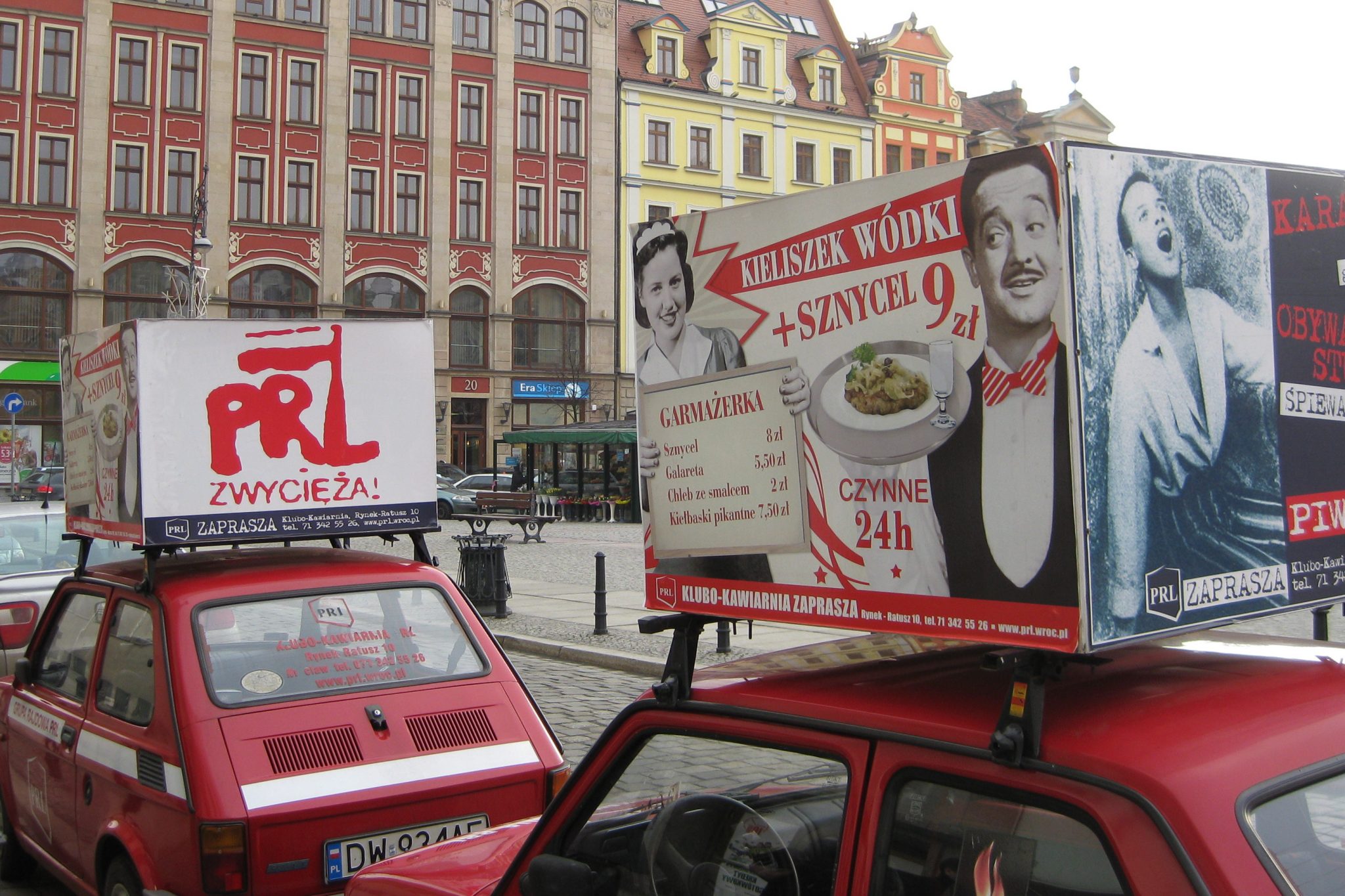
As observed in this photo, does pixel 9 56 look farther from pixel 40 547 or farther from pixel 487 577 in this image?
pixel 40 547

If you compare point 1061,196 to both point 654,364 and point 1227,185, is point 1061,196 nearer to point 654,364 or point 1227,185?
point 1227,185

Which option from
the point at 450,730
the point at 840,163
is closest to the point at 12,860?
the point at 450,730

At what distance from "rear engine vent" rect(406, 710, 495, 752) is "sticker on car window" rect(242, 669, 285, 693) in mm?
506

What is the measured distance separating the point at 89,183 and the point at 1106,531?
159 ft

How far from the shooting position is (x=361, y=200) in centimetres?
4925

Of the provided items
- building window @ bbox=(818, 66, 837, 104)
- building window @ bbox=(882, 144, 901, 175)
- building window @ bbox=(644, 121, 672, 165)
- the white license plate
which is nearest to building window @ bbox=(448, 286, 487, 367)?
building window @ bbox=(644, 121, 672, 165)

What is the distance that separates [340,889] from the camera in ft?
14.1

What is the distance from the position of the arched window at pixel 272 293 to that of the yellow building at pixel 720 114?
12.5 metres

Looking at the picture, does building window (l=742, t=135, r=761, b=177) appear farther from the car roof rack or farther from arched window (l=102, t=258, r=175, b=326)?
the car roof rack

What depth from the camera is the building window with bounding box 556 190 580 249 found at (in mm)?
52844

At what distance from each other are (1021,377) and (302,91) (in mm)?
50038

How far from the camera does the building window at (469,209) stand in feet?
167

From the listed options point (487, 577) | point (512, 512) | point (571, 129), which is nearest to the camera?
point (487, 577)

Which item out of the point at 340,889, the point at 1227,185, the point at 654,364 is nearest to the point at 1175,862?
the point at 1227,185
